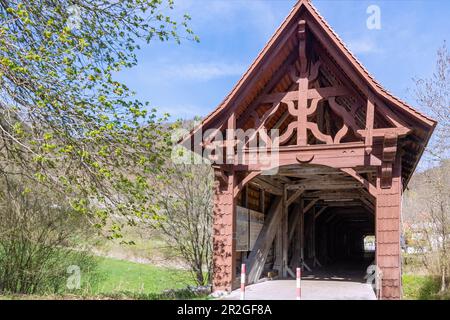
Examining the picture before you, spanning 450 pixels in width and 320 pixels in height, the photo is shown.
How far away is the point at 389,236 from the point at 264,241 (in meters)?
4.24

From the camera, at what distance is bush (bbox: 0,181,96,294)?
12188mm

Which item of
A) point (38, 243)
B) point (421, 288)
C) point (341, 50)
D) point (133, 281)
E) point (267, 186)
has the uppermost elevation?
point (341, 50)

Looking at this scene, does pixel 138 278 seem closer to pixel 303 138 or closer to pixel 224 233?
pixel 224 233

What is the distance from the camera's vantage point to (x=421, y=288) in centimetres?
1758

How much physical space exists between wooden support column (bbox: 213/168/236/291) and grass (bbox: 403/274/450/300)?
29.7ft

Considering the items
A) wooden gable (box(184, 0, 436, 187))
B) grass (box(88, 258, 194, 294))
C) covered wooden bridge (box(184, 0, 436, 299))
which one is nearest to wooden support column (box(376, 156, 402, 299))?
covered wooden bridge (box(184, 0, 436, 299))

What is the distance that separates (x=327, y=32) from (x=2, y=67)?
21.0ft

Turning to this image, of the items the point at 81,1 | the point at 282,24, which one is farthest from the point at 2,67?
the point at 282,24

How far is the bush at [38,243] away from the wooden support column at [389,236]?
778cm

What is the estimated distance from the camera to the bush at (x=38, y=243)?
12188 mm

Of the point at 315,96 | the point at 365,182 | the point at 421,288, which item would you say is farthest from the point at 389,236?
the point at 421,288

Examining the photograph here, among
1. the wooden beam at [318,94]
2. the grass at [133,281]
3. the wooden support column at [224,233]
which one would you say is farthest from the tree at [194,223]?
the wooden beam at [318,94]

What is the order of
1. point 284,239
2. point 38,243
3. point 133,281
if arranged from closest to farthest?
1. point 38,243
2. point 284,239
3. point 133,281
